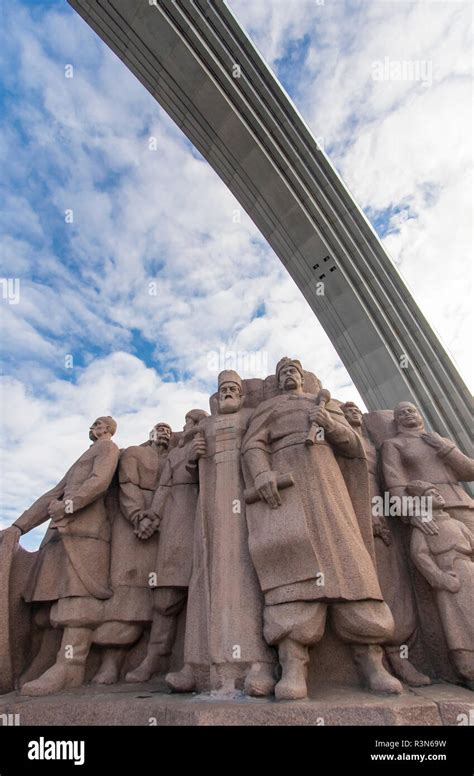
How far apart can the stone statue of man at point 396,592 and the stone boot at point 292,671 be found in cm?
78

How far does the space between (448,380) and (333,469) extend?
42.4 feet

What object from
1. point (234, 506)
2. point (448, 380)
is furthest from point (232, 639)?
point (448, 380)

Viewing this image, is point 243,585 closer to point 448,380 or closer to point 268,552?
point 268,552

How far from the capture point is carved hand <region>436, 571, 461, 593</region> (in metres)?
3.73

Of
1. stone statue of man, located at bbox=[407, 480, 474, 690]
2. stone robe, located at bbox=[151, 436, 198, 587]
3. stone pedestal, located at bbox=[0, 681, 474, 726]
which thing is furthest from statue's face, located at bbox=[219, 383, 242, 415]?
stone pedestal, located at bbox=[0, 681, 474, 726]

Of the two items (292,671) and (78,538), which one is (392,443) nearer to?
(292,671)

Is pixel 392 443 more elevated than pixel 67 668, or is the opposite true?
pixel 392 443

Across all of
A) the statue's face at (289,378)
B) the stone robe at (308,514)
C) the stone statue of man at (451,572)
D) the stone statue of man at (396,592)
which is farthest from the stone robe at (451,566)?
the statue's face at (289,378)

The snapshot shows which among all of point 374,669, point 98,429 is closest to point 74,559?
point 98,429

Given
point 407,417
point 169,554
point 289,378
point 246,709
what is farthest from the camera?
point 407,417

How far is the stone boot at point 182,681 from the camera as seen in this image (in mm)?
3662

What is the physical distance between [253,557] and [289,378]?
1816 mm

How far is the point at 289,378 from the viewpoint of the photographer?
486cm

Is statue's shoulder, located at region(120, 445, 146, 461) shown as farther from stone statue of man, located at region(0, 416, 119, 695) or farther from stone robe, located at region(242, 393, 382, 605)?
stone robe, located at region(242, 393, 382, 605)
